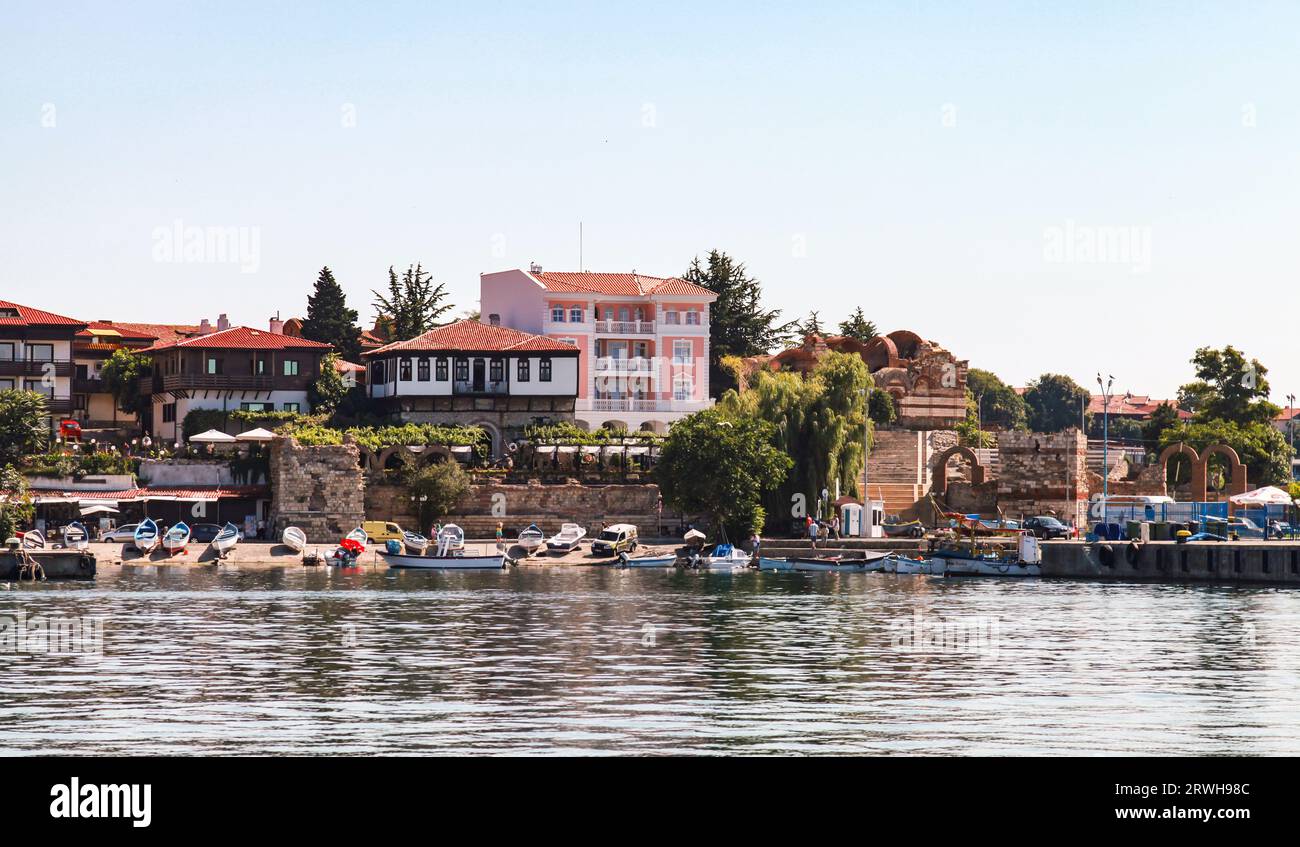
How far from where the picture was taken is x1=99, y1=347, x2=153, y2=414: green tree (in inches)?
3556

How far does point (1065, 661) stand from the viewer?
3700cm

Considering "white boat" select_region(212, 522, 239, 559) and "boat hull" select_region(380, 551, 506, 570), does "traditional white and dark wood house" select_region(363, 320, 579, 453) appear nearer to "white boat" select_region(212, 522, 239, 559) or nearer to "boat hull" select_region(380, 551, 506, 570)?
"white boat" select_region(212, 522, 239, 559)

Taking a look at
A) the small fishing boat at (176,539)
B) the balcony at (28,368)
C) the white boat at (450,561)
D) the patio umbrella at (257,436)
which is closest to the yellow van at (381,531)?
the white boat at (450,561)

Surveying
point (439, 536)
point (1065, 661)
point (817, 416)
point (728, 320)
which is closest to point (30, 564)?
point (439, 536)

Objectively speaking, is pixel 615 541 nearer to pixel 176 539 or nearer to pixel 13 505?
pixel 176 539

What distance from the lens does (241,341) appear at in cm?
8719

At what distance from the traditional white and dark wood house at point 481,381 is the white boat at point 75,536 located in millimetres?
18925

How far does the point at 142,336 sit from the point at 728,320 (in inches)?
1443

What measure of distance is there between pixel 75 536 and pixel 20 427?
10245 mm

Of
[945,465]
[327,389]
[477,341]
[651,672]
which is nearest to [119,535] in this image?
[327,389]

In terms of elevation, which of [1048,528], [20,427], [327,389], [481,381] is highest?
[481,381]

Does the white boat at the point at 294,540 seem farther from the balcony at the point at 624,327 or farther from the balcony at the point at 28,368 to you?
the balcony at the point at 624,327

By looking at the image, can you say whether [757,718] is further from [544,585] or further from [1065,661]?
[544,585]

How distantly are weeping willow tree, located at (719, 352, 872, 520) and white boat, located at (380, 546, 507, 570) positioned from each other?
45.7ft
